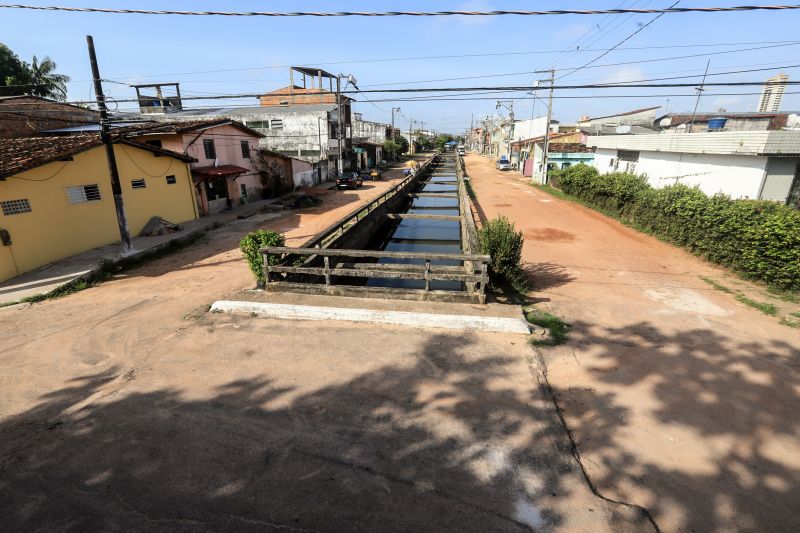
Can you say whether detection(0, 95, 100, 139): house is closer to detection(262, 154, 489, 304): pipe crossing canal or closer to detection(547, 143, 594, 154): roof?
detection(262, 154, 489, 304): pipe crossing canal

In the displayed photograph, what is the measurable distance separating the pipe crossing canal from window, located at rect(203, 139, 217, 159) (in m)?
10.9

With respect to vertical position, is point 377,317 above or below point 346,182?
below

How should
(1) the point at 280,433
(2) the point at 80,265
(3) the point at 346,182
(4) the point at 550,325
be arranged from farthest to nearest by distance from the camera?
(3) the point at 346,182 → (2) the point at 80,265 → (4) the point at 550,325 → (1) the point at 280,433

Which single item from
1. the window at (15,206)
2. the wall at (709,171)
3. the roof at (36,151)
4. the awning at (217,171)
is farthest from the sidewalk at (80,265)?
the wall at (709,171)

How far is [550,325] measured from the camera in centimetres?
733

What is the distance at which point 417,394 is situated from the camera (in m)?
5.10

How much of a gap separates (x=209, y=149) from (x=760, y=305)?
84.8 ft

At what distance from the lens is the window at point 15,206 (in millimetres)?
11500

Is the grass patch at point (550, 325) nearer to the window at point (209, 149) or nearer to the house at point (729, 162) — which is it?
the house at point (729, 162)

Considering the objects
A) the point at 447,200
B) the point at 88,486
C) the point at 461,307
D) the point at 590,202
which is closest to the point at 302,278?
the point at 461,307

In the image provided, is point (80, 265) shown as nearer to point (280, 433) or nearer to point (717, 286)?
point (280, 433)

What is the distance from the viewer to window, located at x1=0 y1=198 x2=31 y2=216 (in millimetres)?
11500

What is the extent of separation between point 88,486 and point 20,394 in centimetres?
294

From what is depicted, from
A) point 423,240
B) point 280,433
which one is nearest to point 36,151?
point 280,433
